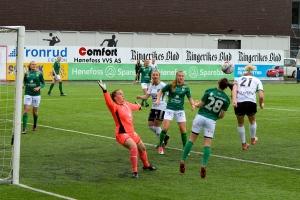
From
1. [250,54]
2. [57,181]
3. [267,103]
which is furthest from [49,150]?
[250,54]

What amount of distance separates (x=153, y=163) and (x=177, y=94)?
1.74 m

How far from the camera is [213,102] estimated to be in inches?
520

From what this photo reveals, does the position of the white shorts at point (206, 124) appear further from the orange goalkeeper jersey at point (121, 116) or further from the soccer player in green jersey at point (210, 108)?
the orange goalkeeper jersey at point (121, 116)

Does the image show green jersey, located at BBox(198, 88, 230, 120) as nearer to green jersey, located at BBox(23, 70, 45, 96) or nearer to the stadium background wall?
green jersey, located at BBox(23, 70, 45, 96)

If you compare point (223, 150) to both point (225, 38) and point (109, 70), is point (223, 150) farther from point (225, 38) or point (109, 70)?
point (225, 38)

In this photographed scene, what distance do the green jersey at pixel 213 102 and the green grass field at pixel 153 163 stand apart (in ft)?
4.24

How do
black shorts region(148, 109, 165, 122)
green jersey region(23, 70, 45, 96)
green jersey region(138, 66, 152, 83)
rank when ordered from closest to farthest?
black shorts region(148, 109, 165, 122)
green jersey region(23, 70, 45, 96)
green jersey region(138, 66, 152, 83)

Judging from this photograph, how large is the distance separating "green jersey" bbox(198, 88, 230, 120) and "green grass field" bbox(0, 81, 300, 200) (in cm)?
129

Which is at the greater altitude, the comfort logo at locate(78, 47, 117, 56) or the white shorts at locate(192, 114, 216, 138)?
the comfort logo at locate(78, 47, 117, 56)

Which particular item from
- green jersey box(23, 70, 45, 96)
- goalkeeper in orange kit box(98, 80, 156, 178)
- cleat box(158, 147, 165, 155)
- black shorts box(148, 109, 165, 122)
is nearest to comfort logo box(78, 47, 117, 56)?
green jersey box(23, 70, 45, 96)

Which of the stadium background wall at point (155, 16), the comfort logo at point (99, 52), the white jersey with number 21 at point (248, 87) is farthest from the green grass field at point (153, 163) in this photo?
the stadium background wall at point (155, 16)

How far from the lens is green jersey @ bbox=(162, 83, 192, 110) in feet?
50.8

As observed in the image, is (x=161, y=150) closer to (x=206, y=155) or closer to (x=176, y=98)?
(x=176, y=98)

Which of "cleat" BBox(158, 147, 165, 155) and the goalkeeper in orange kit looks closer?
the goalkeeper in orange kit
